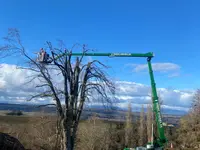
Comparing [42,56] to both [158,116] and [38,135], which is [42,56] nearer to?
[158,116]

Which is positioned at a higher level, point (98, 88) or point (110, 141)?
point (98, 88)

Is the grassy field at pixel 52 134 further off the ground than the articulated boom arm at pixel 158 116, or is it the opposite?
the articulated boom arm at pixel 158 116

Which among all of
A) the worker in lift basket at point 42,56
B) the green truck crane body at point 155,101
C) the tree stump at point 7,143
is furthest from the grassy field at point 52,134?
the worker in lift basket at point 42,56

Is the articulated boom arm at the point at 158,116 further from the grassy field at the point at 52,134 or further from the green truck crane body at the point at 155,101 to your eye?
the grassy field at the point at 52,134

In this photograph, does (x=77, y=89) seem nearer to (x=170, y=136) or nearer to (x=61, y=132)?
(x=61, y=132)

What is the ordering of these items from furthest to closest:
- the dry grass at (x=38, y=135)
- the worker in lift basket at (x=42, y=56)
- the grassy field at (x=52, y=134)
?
the grassy field at (x=52, y=134) → the dry grass at (x=38, y=135) → the worker in lift basket at (x=42, y=56)

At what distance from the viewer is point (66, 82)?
819 inches

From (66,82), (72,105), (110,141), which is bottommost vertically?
(110,141)

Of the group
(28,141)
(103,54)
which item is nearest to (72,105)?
(103,54)

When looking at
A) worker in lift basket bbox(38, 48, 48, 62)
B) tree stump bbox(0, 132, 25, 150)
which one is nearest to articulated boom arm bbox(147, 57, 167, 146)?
worker in lift basket bbox(38, 48, 48, 62)

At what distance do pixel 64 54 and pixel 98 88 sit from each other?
127 inches

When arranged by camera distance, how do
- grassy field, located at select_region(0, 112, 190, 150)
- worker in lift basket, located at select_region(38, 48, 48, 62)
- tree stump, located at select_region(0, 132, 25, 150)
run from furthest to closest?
grassy field, located at select_region(0, 112, 190, 150), tree stump, located at select_region(0, 132, 25, 150), worker in lift basket, located at select_region(38, 48, 48, 62)

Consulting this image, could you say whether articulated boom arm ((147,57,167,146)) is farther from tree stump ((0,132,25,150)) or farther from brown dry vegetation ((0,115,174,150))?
brown dry vegetation ((0,115,174,150))

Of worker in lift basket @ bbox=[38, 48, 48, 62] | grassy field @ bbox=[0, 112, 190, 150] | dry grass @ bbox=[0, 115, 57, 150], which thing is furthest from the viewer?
grassy field @ bbox=[0, 112, 190, 150]
